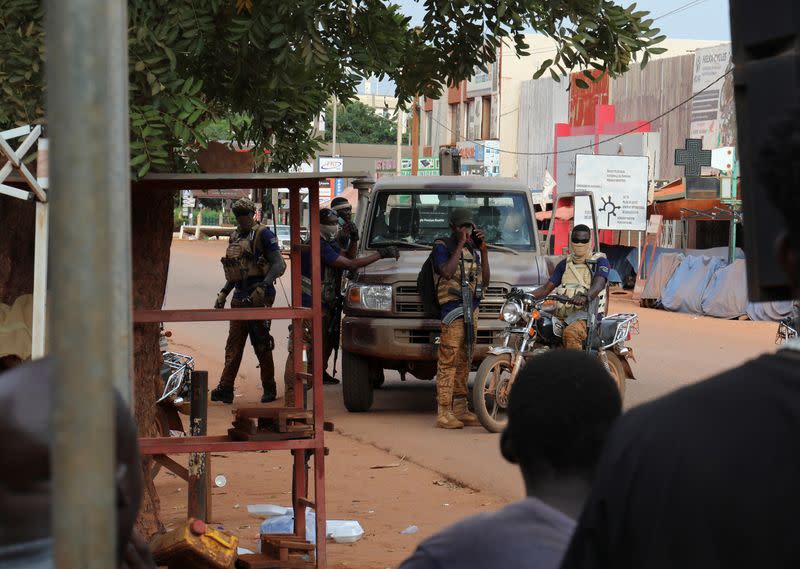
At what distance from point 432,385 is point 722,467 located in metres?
12.1

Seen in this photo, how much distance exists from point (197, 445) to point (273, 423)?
44cm

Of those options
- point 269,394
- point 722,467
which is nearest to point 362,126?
point 269,394

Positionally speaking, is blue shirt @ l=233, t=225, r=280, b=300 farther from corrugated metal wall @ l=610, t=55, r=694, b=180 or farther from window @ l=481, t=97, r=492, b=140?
window @ l=481, t=97, r=492, b=140

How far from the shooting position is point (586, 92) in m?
37.1

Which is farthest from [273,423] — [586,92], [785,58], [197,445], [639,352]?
[586,92]

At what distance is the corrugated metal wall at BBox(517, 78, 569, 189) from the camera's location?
133 ft

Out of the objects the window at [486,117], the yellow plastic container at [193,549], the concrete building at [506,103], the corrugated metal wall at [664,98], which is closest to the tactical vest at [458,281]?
the yellow plastic container at [193,549]

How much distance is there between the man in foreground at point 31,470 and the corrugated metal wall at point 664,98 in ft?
99.7

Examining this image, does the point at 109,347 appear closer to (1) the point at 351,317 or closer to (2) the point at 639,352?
(1) the point at 351,317

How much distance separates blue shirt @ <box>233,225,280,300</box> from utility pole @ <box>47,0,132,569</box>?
9770 millimetres

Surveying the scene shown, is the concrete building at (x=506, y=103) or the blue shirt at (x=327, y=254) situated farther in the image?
the concrete building at (x=506, y=103)

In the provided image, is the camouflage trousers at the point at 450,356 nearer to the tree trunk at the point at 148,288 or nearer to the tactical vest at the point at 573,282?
the tactical vest at the point at 573,282

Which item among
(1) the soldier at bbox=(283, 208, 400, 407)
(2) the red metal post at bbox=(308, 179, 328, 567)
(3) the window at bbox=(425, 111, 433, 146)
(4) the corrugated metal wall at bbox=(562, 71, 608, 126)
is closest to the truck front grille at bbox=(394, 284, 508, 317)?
(1) the soldier at bbox=(283, 208, 400, 407)

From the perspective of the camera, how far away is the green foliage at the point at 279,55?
254 inches
